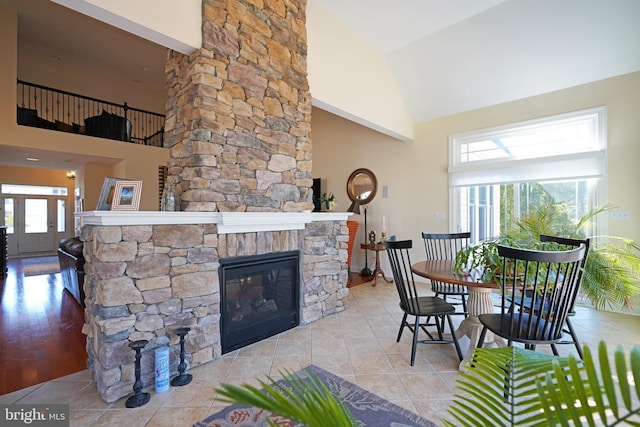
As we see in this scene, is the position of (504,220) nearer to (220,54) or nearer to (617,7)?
(617,7)

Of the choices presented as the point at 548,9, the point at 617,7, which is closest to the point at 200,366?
the point at 548,9

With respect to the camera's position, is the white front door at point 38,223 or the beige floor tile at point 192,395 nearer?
the beige floor tile at point 192,395

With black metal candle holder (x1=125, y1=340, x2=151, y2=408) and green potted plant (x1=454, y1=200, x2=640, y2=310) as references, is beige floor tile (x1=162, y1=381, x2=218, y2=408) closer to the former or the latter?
black metal candle holder (x1=125, y1=340, x2=151, y2=408)

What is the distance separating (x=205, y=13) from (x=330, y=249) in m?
2.64

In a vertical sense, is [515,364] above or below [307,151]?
below

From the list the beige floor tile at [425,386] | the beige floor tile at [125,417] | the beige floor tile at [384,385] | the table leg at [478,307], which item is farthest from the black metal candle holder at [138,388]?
the table leg at [478,307]

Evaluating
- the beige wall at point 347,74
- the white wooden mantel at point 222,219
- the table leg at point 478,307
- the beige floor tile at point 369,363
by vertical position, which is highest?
the beige wall at point 347,74

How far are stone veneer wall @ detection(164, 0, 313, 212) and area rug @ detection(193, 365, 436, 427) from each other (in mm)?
1511

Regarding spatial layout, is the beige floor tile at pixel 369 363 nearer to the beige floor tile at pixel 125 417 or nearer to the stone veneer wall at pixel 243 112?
the beige floor tile at pixel 125 417

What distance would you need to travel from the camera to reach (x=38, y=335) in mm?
3043

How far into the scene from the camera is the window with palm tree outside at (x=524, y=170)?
3731mm

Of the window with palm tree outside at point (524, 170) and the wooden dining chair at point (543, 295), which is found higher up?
the window with palm tree outside at point (524, 170)

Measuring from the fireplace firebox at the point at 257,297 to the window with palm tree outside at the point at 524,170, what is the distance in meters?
3.04

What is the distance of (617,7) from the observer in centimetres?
308
